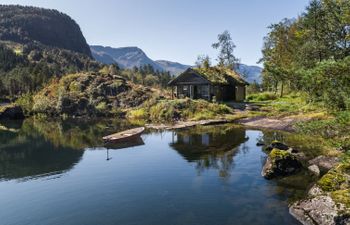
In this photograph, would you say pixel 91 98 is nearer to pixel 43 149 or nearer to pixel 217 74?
pixel 217 74

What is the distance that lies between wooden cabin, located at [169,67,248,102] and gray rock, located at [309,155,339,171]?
38.2 metres

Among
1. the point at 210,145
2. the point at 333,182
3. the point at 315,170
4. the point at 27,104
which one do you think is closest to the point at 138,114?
the point at 210,145

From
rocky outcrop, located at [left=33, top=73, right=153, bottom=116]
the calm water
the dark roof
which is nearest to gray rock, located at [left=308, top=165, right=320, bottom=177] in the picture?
the calm water

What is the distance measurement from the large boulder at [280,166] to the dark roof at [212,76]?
135ft

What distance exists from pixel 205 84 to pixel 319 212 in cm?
5097

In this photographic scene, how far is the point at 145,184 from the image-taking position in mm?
23266

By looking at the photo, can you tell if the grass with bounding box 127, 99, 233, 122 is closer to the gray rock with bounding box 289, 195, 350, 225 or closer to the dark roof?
the dark roof

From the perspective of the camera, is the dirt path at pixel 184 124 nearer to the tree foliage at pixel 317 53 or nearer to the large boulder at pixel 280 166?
the tree foliage at pixel 317 53

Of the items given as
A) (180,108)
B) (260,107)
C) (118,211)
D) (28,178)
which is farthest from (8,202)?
(260,107)

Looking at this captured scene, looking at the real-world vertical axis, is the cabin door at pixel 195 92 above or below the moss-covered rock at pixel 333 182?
above

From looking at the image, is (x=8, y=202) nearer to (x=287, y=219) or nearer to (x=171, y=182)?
(x=171, y=182)

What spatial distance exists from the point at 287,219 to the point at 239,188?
5499 mm

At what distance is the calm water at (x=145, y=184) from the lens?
685 inches

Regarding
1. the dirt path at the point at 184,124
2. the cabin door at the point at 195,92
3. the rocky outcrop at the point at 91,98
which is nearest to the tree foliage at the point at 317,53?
the dirt path at the point at 184,124
